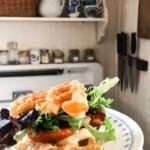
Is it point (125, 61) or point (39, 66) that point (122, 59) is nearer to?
point (125, 61)

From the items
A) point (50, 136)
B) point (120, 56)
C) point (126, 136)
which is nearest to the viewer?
point (50, 136)

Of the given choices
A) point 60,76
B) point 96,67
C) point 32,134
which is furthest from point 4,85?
point 32,134

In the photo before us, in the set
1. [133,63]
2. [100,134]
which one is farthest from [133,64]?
[100,134]

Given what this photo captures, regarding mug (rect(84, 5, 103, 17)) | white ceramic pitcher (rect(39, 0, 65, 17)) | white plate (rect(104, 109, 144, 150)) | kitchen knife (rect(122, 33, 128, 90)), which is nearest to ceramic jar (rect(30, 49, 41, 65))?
white ceramic pitcher (rect(39, 0, 65, 17))

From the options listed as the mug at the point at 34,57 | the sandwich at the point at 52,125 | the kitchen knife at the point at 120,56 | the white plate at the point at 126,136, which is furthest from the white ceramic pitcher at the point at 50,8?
the sandwich at the point at 52,125

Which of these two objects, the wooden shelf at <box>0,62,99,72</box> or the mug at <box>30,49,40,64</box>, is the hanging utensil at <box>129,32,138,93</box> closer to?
the wooden shelf at <box>0,62,99,72</box>

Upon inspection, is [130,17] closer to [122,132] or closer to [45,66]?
[45,66]

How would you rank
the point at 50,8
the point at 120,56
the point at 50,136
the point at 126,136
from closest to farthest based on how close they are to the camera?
the point at 50,136
the point at 126,136
the point at 50,8
the point at 120,56

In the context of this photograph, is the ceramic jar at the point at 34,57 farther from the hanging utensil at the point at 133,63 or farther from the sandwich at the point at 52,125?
the sandwich at the point at 52,125
